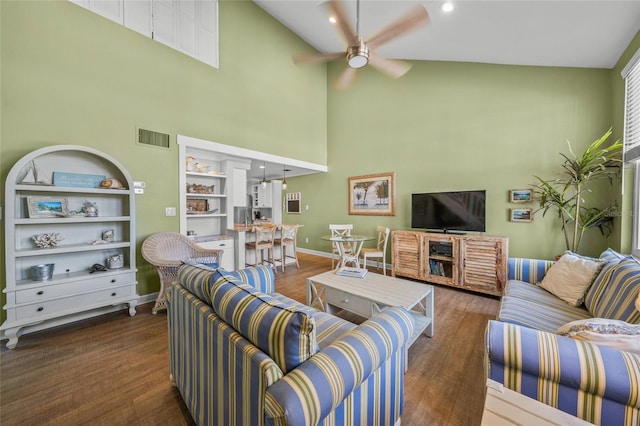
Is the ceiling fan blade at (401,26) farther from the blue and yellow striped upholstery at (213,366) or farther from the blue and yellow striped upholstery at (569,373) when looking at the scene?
the blue and yellow striped upholstery at (213,366)

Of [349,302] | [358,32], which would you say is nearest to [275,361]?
[349,302]

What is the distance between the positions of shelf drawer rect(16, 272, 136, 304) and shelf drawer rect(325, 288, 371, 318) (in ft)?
7.34

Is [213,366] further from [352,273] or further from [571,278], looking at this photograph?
[571,278]

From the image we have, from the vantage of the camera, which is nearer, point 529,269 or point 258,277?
point 258,277

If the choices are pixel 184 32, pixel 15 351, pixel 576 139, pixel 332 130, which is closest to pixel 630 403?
pixel 576 139

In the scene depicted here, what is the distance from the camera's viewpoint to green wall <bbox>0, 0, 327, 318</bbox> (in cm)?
233

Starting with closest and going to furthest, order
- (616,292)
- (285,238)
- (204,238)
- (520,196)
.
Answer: (616,292) → (520,196) → (204,238) → (285,238)

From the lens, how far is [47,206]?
2.45 m

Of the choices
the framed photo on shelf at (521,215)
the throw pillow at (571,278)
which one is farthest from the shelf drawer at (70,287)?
the framed photo on shelf at (521,215)

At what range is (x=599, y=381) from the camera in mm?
874

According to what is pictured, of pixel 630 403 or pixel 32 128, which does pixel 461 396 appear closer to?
pixel 630 403

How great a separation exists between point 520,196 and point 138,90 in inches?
210

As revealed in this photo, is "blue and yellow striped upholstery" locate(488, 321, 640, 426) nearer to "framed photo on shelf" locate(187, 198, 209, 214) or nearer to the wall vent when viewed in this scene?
the wall vent

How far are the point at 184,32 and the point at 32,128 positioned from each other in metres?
2.19
